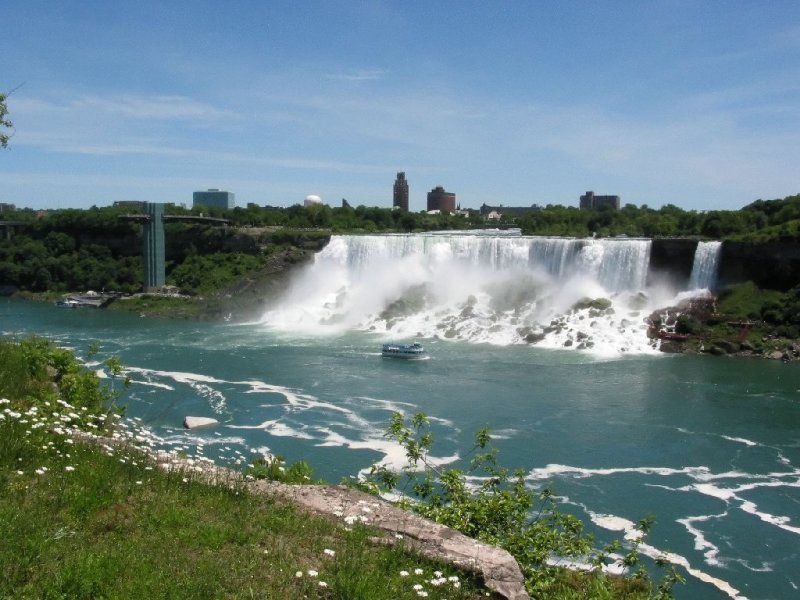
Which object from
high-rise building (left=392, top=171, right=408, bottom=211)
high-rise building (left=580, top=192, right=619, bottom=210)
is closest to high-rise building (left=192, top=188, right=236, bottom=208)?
high-rise building (left=392, top=171, right=408, bottom=211)

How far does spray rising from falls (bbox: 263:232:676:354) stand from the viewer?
112 ft

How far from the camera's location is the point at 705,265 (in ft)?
119

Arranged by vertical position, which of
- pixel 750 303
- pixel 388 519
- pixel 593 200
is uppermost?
pixel 593 200

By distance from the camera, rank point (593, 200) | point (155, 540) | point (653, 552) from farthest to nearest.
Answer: point (593, 200) < point (653, 552) < point (155, 540)

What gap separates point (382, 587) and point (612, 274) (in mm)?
34854

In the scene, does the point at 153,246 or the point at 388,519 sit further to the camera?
the point at 153,246

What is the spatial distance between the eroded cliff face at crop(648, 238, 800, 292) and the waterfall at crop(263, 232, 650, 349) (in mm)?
844

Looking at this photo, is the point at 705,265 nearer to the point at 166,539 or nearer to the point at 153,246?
the point at 153,246

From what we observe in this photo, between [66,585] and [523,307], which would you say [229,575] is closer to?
[66,585]

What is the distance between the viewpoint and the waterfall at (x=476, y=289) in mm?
34688

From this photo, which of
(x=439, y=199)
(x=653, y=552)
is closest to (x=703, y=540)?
(x=653, y=552)

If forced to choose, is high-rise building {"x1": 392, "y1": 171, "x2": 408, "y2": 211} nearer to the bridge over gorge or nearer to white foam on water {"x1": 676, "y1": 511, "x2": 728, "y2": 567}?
the bridge over gorge

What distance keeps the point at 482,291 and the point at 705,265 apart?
1091cm

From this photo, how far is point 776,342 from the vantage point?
101ft
